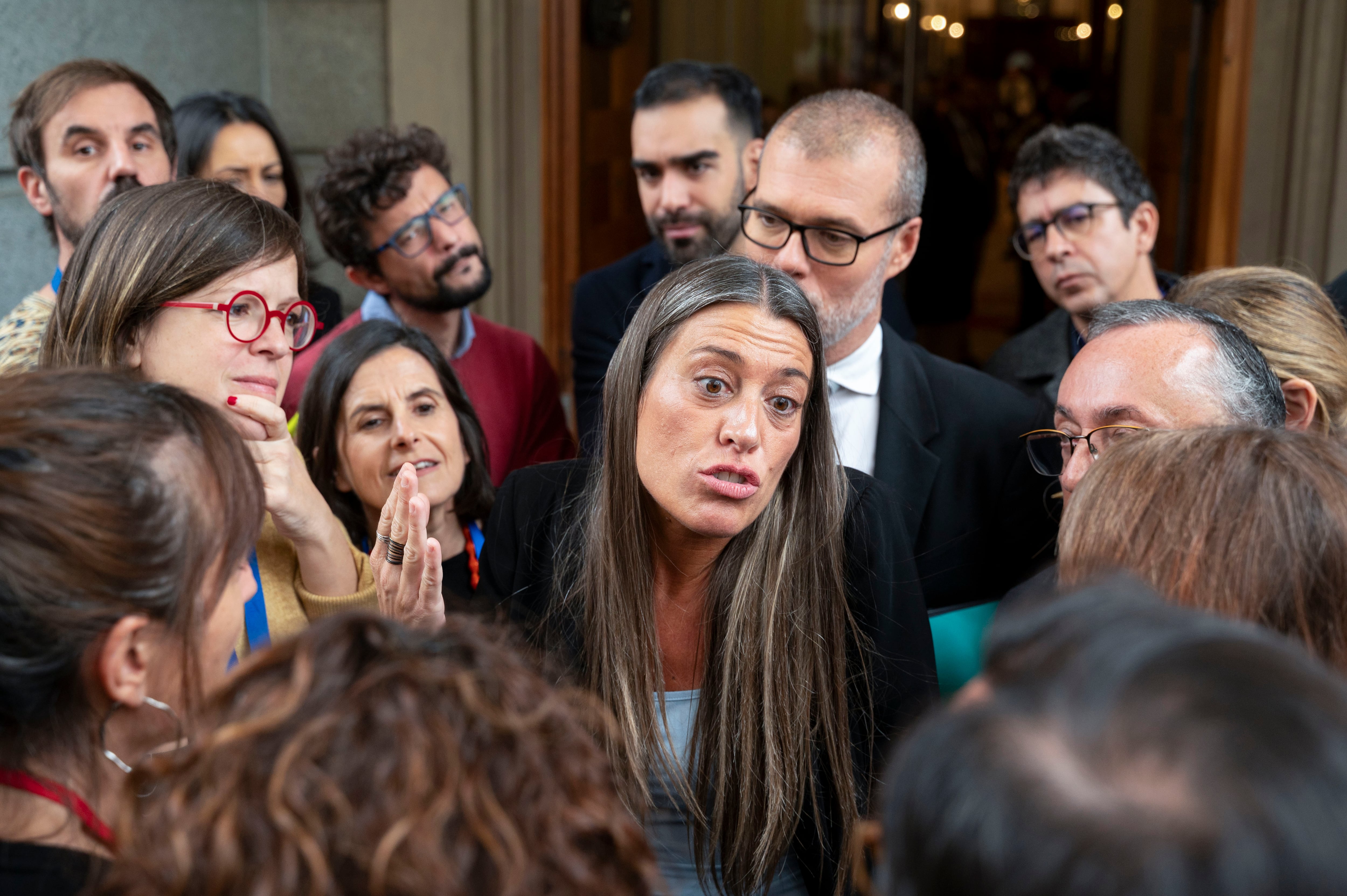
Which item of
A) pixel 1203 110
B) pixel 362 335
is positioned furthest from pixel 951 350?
pixel 362 335

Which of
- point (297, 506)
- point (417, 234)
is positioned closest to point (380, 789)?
point (297, 506)

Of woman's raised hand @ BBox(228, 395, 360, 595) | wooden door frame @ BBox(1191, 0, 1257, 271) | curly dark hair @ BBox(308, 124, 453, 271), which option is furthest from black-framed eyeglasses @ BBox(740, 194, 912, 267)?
wooden door frame @ BBox(1191, 0, 1257, 271)

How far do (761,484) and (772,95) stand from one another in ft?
22.0

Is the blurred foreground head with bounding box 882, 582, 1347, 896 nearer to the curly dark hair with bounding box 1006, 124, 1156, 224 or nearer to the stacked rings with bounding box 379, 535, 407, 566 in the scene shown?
the stacked rings with bounding box 379, 535, 407, 566

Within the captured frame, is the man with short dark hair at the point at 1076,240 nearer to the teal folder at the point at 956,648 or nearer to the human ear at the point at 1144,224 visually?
the human ear at the point at 1144,224

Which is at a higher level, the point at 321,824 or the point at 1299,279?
the point at 1299,279

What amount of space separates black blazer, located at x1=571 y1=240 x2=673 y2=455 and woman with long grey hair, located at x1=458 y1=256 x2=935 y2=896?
141 centimetres

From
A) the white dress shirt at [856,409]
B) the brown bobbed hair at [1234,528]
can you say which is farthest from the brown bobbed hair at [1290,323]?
the brown bobbed hair at [1234,528]

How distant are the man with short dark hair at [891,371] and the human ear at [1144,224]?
767mm

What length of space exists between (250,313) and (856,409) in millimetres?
1361

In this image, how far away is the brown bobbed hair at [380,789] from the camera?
2.69ft

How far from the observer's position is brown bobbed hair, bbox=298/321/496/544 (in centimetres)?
247

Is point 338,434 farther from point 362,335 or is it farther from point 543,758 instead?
point 543,758

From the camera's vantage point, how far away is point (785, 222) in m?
2.72
